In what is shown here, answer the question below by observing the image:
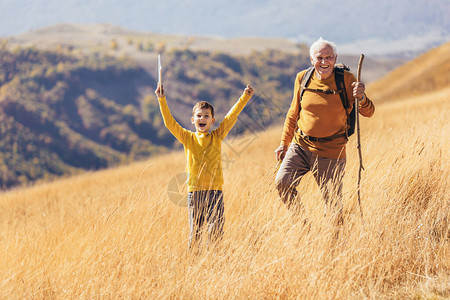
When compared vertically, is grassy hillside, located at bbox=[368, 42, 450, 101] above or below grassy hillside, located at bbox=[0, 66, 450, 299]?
above

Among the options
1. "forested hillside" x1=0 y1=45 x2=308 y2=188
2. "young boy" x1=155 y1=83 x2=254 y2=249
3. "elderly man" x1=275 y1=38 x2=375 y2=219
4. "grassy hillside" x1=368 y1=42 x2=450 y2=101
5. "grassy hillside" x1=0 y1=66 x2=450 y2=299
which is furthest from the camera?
"forested hillside" x1=0 y1=45 x2=308 y2=188

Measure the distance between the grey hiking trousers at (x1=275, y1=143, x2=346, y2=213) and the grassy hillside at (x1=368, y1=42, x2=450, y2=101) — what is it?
25.2 meters

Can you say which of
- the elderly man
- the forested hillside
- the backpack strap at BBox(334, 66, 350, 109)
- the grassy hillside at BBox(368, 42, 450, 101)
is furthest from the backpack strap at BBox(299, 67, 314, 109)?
the forested hillside

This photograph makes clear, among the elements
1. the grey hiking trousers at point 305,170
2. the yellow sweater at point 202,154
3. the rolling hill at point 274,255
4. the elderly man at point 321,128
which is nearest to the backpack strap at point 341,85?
the elderly man at point 321,128

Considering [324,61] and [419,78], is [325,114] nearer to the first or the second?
[324,61]

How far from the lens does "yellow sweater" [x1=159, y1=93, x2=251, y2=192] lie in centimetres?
378

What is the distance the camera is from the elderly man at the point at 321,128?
153 inches

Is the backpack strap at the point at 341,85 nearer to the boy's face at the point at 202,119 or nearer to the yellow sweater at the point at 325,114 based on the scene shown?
the yellow sweater at the point at 325,114

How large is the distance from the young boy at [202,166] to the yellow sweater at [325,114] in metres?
0.71

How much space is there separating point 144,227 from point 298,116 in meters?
1.73

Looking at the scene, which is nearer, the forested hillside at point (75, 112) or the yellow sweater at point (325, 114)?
the yellow sweater at point (325, 114)

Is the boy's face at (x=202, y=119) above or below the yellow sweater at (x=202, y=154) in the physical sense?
above

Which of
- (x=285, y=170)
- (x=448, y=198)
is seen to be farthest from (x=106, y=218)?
(x=448, y=198)

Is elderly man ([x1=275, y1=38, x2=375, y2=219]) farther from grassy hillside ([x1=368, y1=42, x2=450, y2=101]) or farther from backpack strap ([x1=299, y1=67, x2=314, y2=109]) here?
grassy hillside ([x1=368, y1=42, x2=450, y2=101])
